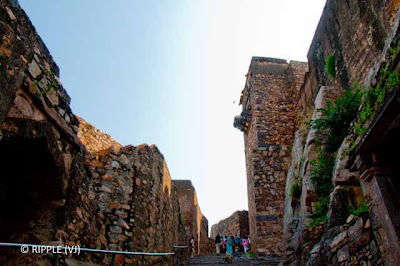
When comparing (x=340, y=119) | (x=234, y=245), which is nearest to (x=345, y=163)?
(x=340, y=119)

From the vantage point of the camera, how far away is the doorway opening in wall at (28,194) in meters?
3.22

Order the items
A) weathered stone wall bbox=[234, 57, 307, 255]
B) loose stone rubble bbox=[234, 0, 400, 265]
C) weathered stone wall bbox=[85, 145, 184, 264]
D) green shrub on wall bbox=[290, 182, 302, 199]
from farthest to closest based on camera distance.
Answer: weathered stone wall bbox=[234, 57, 307, 255] < green shrub on wall bbox=[290, 182, 302, 199] < weathered stone wall bbox=[85, 145, 184, 264] < loose stone rubble bbox=[234, 0, 400, 265]

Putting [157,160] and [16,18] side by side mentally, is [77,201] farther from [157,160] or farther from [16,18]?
[157,160]

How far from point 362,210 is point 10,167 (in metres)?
4.74

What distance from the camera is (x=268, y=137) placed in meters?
13.0

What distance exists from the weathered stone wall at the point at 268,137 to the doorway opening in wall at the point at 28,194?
8944 mm

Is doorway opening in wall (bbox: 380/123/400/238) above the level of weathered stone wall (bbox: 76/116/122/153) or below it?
below

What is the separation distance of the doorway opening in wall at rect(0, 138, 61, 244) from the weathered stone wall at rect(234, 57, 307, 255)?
894 cm

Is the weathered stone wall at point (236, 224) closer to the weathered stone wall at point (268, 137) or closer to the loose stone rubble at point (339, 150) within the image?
the weathered stone wall at point (268, 137)

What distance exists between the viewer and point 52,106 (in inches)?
134

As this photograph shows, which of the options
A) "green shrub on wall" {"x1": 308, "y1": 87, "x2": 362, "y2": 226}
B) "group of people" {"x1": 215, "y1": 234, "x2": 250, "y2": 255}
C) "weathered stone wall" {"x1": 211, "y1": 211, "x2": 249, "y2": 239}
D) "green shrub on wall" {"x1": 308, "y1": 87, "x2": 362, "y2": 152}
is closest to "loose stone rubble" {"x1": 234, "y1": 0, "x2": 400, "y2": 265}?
"green shrub on wall" {"x1": 308, "y1": 87, "x2": 362, "y2": 226}

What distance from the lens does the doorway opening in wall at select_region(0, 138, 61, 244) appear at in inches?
127

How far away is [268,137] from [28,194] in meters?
10.8

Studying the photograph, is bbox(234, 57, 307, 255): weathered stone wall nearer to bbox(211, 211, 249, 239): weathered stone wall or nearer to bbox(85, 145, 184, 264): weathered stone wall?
bbox(85, 145, 184, 264): weathered stone wall
